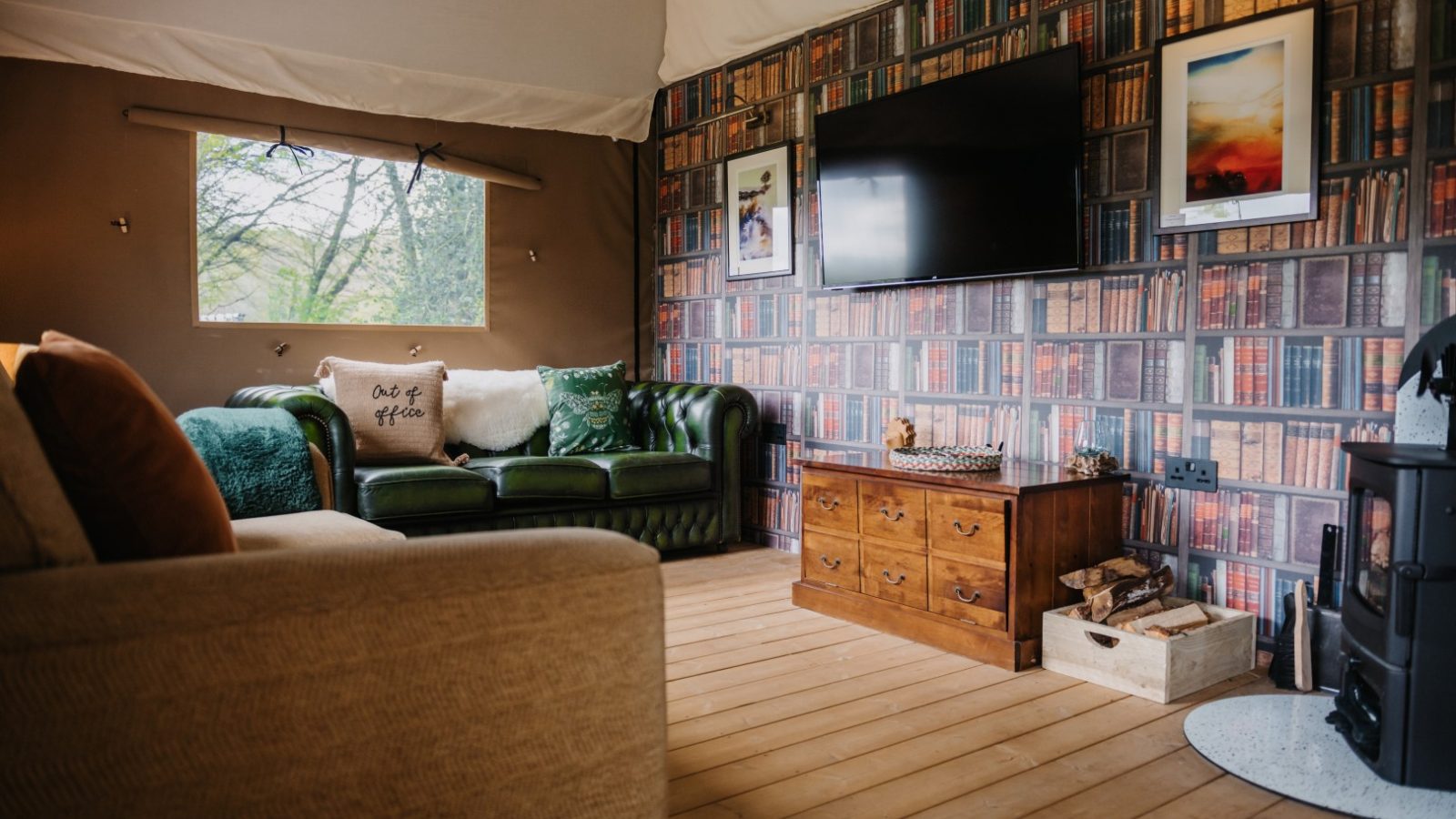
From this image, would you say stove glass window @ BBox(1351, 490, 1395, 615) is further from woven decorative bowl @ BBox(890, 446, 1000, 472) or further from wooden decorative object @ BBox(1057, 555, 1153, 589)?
woven decorative bowl @ BBox(890, 446, 1000, 472)

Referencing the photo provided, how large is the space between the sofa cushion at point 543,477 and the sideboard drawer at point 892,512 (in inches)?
52.6

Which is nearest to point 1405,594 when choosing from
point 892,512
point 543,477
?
point 892,512

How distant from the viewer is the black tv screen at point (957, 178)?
3.27 metres

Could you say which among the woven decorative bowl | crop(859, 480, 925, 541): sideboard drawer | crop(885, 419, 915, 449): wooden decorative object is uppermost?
crop(885, 419, 915, 449): wooden decorative object

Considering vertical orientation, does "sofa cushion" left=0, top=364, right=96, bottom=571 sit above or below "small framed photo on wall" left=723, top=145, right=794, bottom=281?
below

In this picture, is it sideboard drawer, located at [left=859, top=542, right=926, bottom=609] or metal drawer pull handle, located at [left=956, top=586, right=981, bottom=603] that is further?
sideboard drawer, located at [left=859, top=542, right=926, bottom=609]

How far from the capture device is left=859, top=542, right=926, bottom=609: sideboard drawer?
3088 millimetres

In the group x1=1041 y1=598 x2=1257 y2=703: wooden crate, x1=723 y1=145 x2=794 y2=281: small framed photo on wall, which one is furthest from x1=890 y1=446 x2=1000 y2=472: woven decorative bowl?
x1=723 y1=145 x2=794 y2=281: small framed photo on wall

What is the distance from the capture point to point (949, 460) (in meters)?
3.11

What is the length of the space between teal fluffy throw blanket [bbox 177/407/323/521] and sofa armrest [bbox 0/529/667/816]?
1878 millimetres

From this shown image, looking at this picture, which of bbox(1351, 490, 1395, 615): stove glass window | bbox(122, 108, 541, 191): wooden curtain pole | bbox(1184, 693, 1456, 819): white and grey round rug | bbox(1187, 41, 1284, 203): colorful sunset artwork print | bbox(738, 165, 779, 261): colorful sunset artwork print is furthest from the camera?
bbox(738, 165, 779, 261): colorful sunset artwork print

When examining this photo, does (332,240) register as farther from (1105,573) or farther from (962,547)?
(1105,573)

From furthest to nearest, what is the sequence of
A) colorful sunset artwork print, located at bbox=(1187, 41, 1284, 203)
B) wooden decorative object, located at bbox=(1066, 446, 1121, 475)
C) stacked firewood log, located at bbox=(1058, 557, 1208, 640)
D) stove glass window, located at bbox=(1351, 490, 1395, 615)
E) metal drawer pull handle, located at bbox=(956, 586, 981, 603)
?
wooden decorative object, located at bbox=(1066, 446, 1121, 475), metal drawer pull handle, located at bbox=(956, 586, 981, 603), colorful sunset artwork print, located at bbox=(1187, 41, 1284, 203), stacked firewood log, located at bbox=(1058, 557, 1208, 640), stove glass window, located at bbox=(1351, 490, 1395, 615)

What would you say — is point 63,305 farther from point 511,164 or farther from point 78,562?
point 78,562
